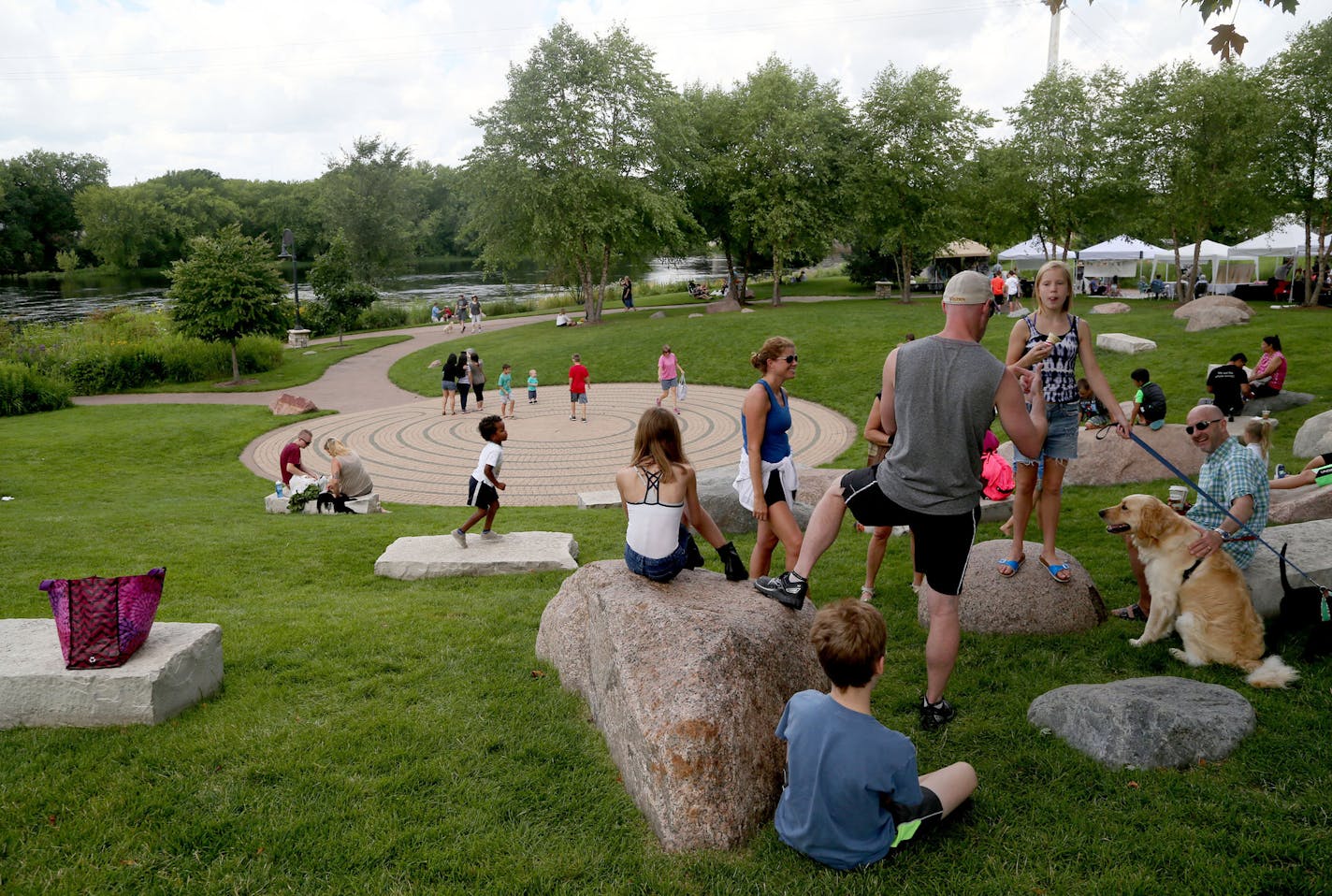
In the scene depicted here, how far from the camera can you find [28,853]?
3844 millimetres

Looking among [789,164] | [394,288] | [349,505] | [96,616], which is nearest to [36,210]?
[394,288]

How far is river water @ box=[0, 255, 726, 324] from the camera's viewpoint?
58.9 metres

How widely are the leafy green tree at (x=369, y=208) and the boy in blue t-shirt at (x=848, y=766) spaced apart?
55729 mm

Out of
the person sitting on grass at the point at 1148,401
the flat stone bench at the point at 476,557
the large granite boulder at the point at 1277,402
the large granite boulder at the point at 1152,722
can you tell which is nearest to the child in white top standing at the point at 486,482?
the flat stone bench at the point at 476,557

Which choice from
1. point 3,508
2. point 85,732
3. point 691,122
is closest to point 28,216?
point 691,122

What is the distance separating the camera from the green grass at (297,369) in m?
27.5

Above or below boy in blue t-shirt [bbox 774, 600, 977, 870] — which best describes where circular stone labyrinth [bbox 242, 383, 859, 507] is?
below

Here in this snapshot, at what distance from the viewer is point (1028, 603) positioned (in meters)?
6.18

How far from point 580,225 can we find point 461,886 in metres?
32.2

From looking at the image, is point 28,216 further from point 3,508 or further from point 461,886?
point 461,886

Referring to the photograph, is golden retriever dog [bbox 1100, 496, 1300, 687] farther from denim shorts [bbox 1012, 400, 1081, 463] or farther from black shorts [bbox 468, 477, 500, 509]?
black shorts [bbox 468, 477, 500, 509]

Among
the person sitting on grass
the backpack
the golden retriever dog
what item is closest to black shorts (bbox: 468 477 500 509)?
the backpack

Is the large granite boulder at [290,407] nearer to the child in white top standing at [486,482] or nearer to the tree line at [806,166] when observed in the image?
the tree line at [806,166]

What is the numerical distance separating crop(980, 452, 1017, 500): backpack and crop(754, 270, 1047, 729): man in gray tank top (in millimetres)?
6448
